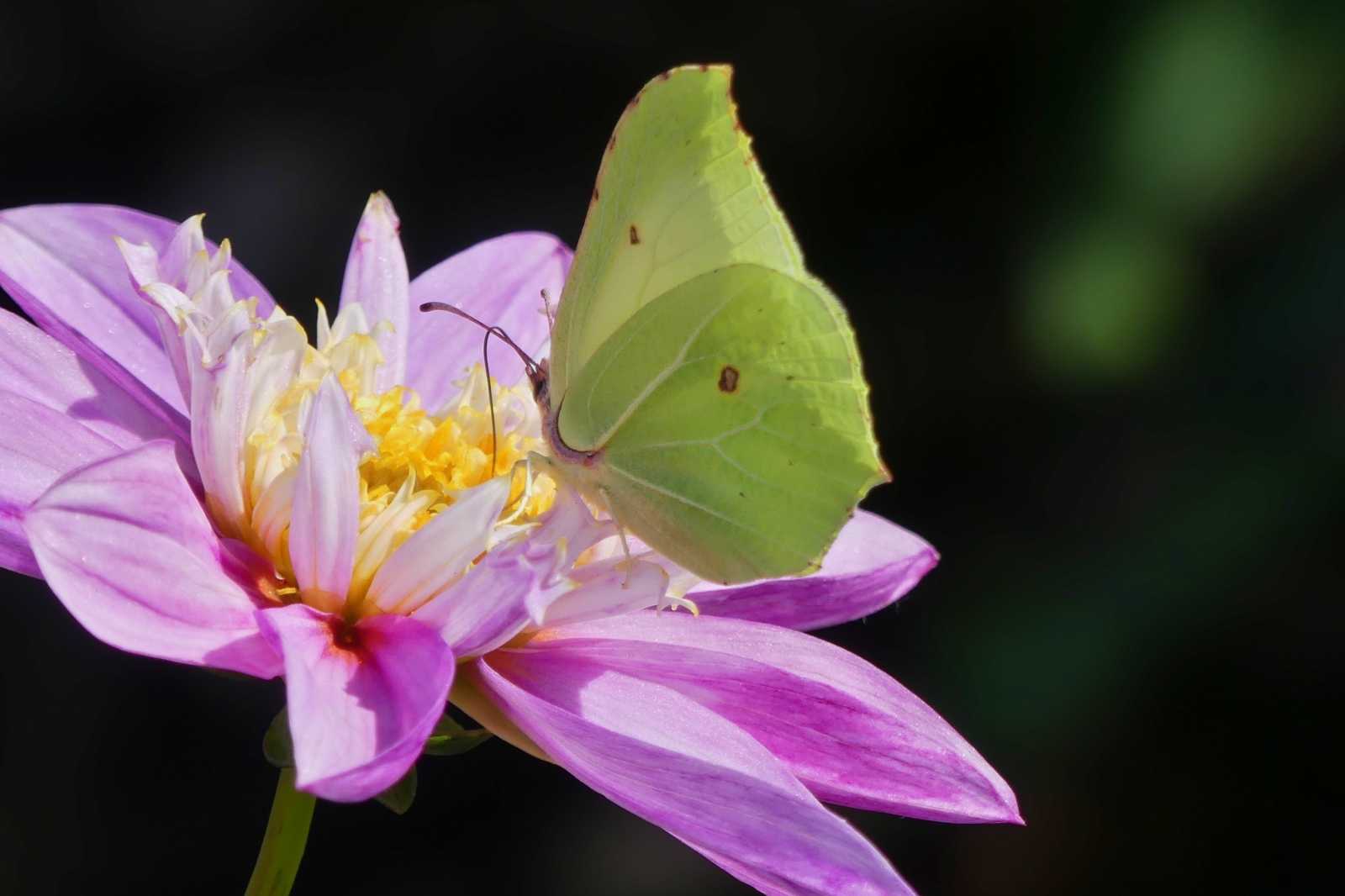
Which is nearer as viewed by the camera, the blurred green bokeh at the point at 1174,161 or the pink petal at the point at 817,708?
the pink petal at the point at 817,708

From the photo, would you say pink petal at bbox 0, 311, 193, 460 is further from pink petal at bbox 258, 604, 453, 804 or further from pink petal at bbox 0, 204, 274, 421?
pink petal at bbox 258, 604, 453, 804

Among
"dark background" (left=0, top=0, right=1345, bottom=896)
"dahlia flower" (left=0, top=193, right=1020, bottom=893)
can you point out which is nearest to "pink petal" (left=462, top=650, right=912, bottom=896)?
"dahlia flower" (left=0, top=193, right=1020, bottom=893)

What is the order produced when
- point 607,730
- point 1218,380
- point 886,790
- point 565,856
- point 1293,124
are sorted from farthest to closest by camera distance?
point 565,856
point 1218,380
point 1293,124
point 886,790
point 607,730

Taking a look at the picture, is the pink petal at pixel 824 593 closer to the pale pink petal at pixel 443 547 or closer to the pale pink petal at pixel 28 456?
the pale pink petal at pixel 443 547

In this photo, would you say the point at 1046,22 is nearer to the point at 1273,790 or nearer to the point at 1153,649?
the point at 1153,649

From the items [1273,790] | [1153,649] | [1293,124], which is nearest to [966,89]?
[1293,124]

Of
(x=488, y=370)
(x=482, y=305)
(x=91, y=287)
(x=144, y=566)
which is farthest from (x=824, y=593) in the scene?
(x=91, y=287)

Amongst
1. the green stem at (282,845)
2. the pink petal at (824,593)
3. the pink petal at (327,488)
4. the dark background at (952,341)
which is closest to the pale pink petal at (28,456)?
the pink petal at (327,488)
